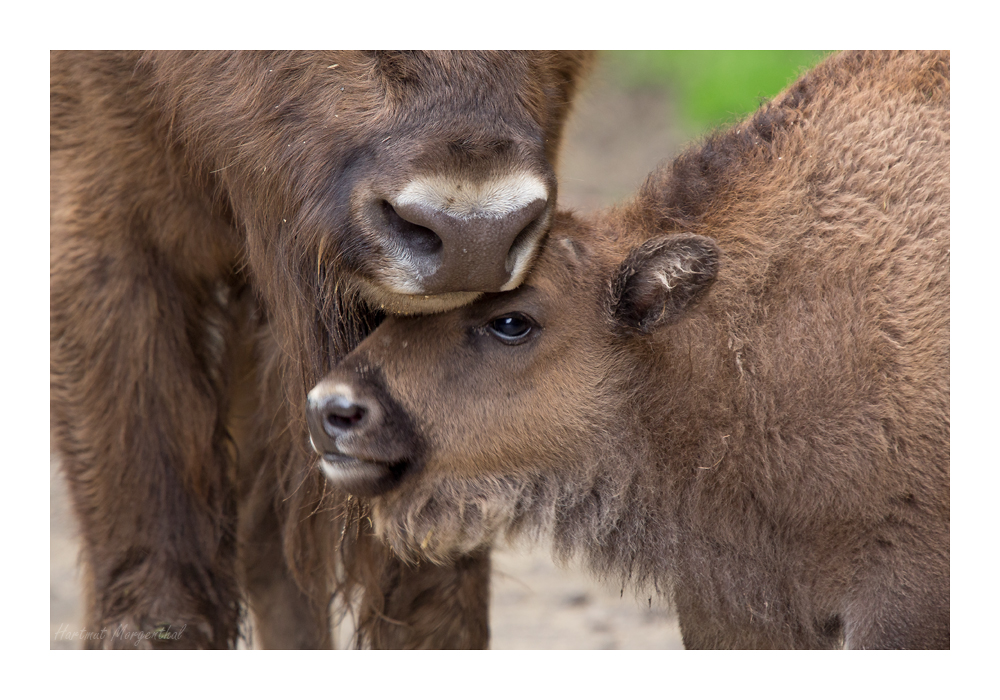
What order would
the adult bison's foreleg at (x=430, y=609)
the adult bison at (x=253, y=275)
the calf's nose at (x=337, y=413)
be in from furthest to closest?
the adult bison's foreleg at (x=430, y=609) → the calf's nose at (x=337, y=413) → the adult bison at (x=253, y=275)

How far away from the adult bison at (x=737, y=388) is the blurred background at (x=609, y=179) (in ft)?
0.86

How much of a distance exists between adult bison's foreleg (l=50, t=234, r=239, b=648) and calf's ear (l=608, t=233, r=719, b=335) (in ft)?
4.62

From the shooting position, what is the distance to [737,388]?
2.59 metres

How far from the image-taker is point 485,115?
2.33 meters

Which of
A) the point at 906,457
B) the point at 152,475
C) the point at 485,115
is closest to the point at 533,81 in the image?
the point at 485,115

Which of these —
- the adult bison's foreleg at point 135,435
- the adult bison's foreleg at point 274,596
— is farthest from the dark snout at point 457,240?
the adult bison's foreleg at point 274,596

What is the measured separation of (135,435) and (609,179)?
17.5 ft

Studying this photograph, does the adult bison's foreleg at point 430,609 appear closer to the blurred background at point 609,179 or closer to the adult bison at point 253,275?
the adult bison at point 253,275

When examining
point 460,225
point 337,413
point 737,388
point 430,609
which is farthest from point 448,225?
point 430,609

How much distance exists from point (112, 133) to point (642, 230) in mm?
1497

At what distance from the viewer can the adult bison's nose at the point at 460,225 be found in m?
2.19

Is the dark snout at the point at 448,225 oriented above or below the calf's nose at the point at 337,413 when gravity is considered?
above

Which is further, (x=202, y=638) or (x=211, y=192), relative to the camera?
(x=202, y=638)
